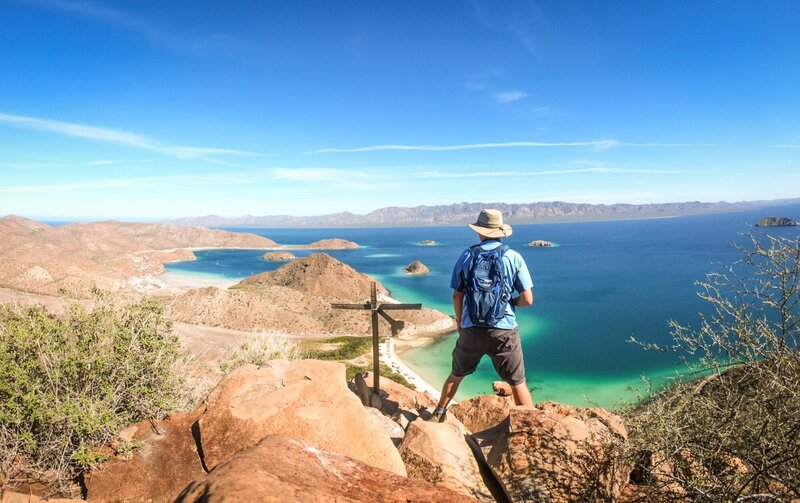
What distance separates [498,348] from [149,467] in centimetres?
451

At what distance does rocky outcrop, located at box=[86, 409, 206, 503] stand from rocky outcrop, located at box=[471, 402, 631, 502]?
356cm

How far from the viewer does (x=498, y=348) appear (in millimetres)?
5406

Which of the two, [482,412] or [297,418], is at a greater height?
[297,418]

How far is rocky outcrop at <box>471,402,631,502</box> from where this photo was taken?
3943mm

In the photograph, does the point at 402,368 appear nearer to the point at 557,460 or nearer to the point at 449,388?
the point at 449,388

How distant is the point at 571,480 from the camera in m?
3.99

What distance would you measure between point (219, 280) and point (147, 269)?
3615 centimetres

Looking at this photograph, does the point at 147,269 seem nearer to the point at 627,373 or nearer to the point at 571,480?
the point at 627,373

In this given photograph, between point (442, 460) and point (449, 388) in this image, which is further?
point (449, 388)

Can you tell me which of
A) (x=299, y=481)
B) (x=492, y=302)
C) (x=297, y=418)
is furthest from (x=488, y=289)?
(x=299, y=481)

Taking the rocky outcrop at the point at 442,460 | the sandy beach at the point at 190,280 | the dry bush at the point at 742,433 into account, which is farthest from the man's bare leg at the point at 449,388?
the sandy beach at the point at 190,280

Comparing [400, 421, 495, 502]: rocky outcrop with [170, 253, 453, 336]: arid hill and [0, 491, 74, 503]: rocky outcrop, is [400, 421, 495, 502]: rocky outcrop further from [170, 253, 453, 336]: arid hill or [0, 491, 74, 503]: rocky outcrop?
[170, 253, 453, 336]: arid hill

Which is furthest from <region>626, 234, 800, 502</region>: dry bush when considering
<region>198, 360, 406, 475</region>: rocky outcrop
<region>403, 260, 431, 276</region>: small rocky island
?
<region>403, 260, 431, 276</region>: small rocky island

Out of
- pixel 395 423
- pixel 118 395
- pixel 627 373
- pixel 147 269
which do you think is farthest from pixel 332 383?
pixel 147 269
